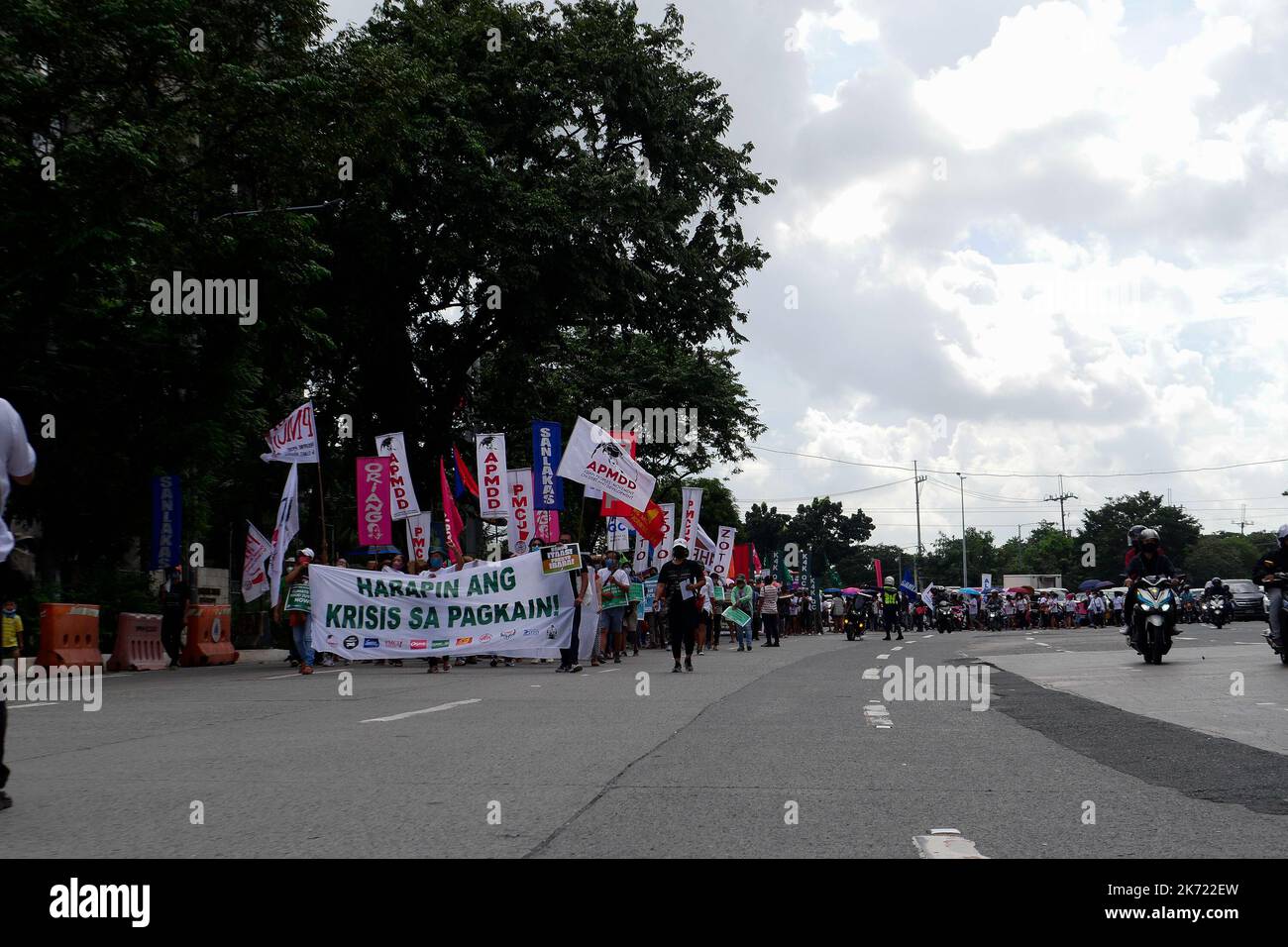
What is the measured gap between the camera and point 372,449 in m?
32.8

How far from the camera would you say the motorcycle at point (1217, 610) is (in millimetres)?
43763

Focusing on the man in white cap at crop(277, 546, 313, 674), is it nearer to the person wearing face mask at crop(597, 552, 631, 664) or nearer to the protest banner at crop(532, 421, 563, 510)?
the person wearing face mask at crop(597, 552, 631, 664)

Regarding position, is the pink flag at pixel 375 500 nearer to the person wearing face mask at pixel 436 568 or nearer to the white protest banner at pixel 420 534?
the white protest banner at pixel 420 534

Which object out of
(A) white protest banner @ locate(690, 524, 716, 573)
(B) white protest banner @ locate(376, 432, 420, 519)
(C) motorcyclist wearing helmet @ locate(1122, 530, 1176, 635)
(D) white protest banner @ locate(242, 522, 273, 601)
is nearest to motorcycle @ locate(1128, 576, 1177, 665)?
(C) motorcyclist wearing helmet @ locate(1122, 530, 1176, 635)

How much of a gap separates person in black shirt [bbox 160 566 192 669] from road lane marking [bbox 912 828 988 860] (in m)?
18.7

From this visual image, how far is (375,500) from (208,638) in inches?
178

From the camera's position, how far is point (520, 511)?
2561cm

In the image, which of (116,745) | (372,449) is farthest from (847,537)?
(116,745)

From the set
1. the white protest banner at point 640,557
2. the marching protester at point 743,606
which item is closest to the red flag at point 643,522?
the marching protester at point 743,606

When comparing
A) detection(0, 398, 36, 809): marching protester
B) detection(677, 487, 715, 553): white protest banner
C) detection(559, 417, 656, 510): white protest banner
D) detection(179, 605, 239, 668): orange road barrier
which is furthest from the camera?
detection(677, 487, 715, 553): white protest banner

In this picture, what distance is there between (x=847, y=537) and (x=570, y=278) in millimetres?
138255

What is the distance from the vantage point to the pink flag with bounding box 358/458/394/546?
2612 centimetres

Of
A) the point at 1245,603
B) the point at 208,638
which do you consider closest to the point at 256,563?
the point at 208,638
